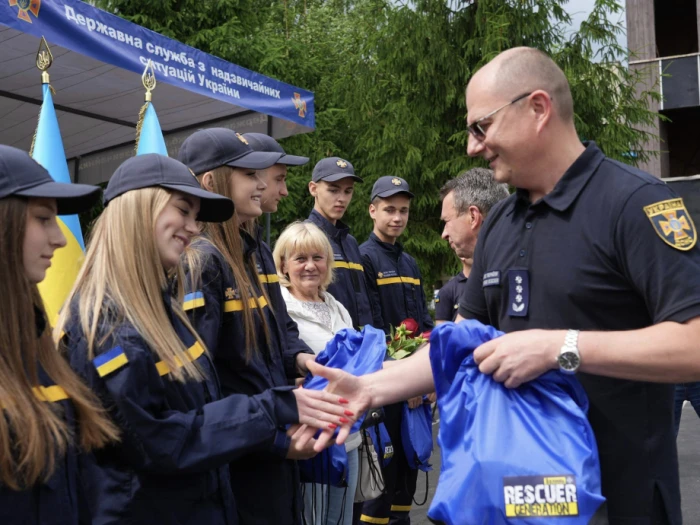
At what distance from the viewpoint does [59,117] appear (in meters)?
9.16

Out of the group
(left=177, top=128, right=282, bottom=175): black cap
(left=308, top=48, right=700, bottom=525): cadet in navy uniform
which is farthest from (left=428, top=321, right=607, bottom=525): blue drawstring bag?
(left=177, top=128, right=282, bottom=175): black cap

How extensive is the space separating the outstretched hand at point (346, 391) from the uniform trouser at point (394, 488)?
8.55ft

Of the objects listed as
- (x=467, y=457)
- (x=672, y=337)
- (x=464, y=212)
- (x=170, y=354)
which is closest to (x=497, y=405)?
(x=467, y=457)

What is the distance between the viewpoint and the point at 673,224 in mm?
2139

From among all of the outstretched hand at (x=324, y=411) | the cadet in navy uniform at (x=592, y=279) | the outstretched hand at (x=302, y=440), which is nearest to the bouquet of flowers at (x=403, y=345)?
A: the outstretched hand at (x=302, y=440)

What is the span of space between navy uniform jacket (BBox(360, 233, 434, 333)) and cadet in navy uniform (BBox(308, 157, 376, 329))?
0.14 metres

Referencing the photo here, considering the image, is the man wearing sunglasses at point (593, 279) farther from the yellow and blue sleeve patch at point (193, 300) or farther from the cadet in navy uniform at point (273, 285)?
the cadet in navy uniform at point (273, 285)

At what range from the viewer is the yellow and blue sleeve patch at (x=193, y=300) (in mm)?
3199

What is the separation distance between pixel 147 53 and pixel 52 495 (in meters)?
6.10

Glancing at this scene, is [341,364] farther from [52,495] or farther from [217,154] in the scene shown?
[52,495]

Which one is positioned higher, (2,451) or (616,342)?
(616,342)

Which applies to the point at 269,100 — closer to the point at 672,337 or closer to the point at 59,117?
the point at 59,117

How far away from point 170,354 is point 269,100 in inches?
282

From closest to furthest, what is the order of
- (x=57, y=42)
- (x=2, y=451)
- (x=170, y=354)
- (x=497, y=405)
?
(x=2, y=451), (x=497, y=405), (x=170, y=354), (x=57, y=42)
